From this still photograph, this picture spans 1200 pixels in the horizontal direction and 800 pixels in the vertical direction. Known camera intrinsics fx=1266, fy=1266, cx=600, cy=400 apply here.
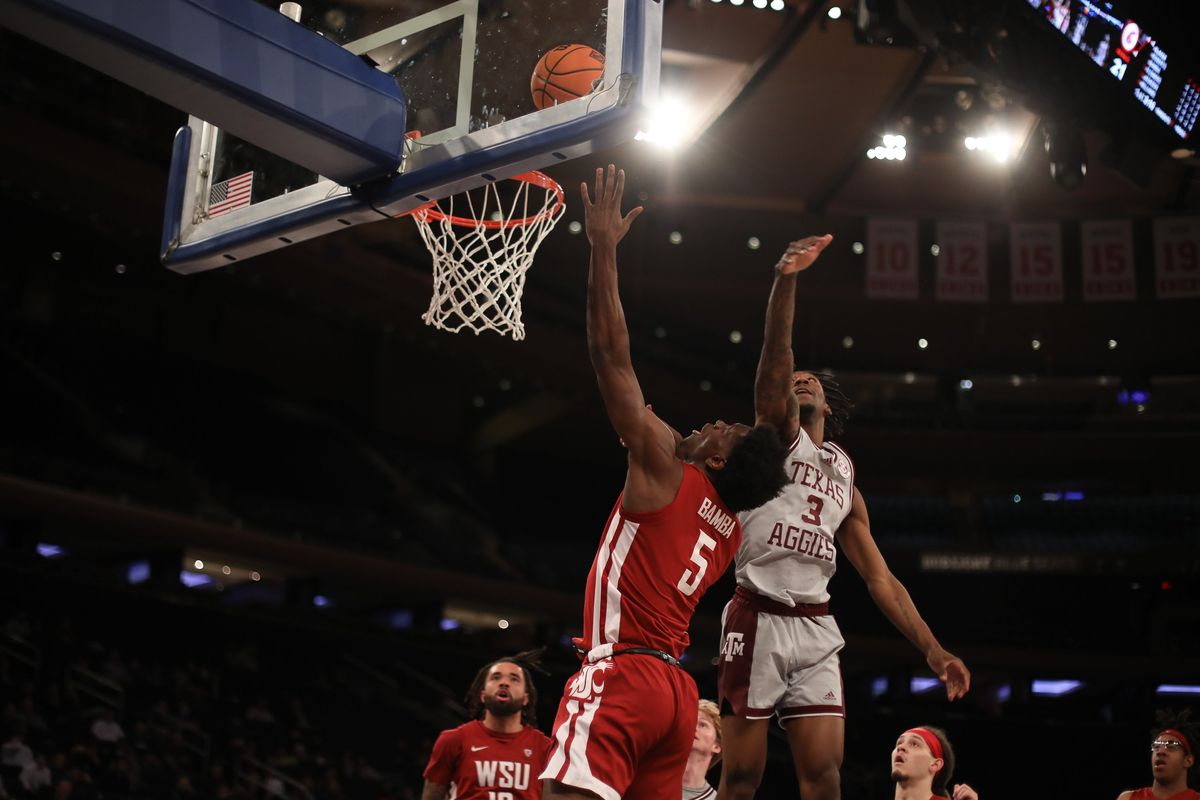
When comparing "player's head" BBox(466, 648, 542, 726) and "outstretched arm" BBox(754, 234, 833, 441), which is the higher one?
"outstretched arm" BBox(754, 234, 833, 441)

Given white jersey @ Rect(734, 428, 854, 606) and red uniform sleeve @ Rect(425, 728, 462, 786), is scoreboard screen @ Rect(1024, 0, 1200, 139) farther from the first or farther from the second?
red uniform sleeve @ Rect(425, 728, 462, 786)

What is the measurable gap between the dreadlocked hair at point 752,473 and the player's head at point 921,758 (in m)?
1.86

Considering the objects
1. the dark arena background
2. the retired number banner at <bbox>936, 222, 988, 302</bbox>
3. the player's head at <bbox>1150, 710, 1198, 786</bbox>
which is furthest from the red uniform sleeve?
the retired number banner at <bbox>936, 222, 988, 302</bbox>

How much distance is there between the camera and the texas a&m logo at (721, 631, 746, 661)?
4941 mm

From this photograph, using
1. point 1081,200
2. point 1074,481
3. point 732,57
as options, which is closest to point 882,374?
point 1074,481

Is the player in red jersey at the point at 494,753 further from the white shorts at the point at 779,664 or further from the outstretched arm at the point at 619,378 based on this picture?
the outstretched arm at the point at 619,378

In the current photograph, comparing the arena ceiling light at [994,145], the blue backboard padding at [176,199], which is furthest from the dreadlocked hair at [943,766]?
the arena ceiling light at [994,145]

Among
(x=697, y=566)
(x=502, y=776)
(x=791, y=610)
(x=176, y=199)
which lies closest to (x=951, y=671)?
(x=791, y=610)

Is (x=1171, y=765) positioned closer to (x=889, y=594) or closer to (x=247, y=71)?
(x=889, y=594)

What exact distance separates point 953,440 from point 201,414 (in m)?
13.1

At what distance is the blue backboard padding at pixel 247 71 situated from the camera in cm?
418

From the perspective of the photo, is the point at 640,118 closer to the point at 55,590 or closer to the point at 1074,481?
the point at 55,590

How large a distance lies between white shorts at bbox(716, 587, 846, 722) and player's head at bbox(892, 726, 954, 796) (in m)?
0.81

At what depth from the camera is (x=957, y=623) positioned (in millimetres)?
22781
